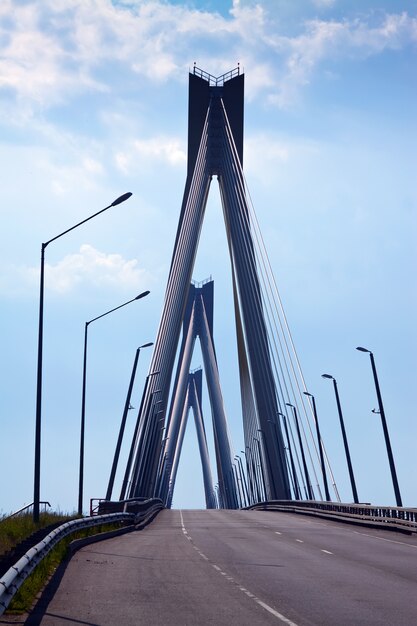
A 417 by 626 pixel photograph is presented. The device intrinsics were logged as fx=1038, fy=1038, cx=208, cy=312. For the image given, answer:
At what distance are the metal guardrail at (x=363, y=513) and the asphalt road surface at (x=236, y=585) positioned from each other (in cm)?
875

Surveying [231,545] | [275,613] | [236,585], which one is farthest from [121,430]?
[275,613]

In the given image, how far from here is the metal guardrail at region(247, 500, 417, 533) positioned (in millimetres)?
36812

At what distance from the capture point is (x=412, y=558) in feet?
76.2

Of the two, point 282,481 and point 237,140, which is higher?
point 237,140

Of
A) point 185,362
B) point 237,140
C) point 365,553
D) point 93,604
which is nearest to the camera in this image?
point 93,604

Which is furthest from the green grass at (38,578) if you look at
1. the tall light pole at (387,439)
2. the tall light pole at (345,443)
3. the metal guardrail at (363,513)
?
the tall light pole at (345,443)

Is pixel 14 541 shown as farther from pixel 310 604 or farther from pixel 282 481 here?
pixel 282 481

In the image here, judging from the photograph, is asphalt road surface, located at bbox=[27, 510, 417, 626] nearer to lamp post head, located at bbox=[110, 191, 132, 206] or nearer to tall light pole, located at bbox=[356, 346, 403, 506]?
lamp post head, located at bbox=[110, 191, 132, 206]

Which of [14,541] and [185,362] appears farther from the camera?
[185,362]

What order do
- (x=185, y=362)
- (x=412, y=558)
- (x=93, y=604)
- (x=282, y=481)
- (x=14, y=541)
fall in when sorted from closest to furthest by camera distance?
1. (x=93, y=604)
2. (x=14, y=541)
3. (x=412, y=558)
4. (x=282, y=481)
5. (x=185, y=362)

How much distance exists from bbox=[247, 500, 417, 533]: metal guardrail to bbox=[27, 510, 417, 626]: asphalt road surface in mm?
8747

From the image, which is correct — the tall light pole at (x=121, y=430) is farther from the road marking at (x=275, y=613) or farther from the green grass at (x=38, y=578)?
the road marking at (x=275, y=613)

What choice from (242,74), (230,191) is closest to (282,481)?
(230,191)

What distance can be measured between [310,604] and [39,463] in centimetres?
1214
